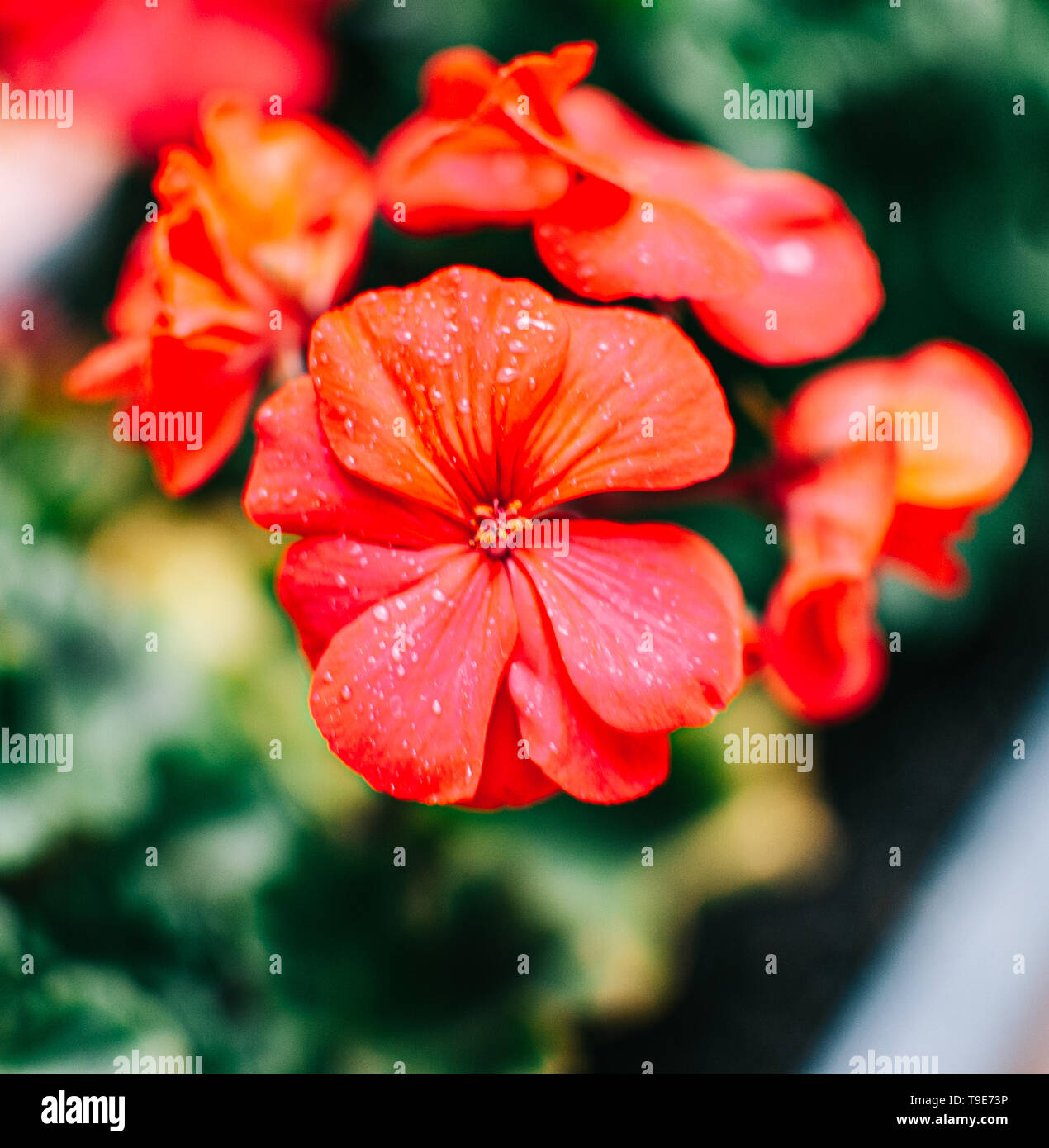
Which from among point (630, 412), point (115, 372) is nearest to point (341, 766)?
point (115, 372)

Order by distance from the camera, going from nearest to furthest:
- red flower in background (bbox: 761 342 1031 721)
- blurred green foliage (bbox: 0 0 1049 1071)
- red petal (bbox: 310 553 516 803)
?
red petal (bbox: 310 553 516 803)
red flower in background (bbox: 761 342 1031 721)
blurred green foliage (bbox: 0 0 1049 1071)

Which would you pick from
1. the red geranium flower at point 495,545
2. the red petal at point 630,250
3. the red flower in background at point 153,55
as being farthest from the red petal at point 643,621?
the red flower in background at point 153,55

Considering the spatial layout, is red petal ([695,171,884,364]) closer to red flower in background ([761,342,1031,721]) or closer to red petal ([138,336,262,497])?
red flower in background ([761,342,1031,721])

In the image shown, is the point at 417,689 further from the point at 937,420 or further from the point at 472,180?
the point at 937,420

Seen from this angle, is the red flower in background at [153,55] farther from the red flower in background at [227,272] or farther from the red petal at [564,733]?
the red petal at [564,733]

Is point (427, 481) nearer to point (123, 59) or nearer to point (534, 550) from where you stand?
point (534, 550)

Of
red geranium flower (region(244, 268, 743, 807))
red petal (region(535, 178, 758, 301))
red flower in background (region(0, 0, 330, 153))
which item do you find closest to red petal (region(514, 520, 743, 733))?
red geranium flower (region(244, 268, 743, 807))
